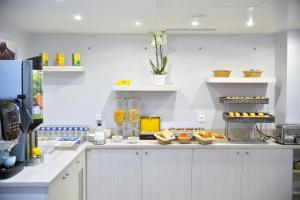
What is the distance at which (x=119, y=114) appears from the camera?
13.1ft

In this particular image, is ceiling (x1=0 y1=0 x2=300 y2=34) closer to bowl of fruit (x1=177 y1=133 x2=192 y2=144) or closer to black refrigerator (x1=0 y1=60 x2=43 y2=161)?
black refrigerator (x1=0 y1=60 x2=43 y2=161)

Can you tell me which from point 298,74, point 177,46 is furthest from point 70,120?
point 298,74

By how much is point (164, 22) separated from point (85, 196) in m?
2.09

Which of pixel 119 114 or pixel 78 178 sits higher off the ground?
pixel 119 114

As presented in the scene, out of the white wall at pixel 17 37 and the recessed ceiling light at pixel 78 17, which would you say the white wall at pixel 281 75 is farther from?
the white wall at pixel 17 37

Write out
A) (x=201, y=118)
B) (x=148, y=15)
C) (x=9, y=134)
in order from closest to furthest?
(x=9, y=134) < (x=148, y=15) < (x=201, y=118)

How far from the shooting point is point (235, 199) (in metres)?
3.75

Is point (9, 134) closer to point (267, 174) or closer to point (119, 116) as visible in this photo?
point (119, 116)

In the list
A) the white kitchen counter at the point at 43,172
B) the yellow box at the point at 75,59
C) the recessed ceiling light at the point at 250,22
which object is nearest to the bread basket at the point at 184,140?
the white kitchen counter at the point at 43,172

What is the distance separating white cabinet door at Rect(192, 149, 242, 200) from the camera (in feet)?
12.2

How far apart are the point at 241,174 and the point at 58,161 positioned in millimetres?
2090

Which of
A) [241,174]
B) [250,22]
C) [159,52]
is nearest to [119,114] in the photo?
[159,52]

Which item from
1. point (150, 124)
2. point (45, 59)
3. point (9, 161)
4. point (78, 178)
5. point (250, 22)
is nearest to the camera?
point (9, 161)

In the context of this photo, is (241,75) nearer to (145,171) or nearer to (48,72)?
(145,171)
